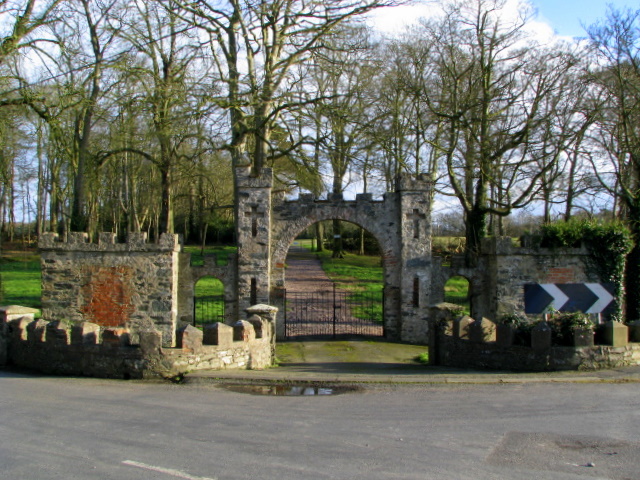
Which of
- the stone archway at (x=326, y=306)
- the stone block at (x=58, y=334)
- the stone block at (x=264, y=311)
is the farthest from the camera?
the stone archway at (x=326, y=306)

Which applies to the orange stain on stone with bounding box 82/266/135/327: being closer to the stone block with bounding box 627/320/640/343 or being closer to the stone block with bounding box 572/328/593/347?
the stone block with bounding box 572/328/593/347

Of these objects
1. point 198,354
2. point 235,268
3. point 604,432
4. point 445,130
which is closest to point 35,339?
point 198,354

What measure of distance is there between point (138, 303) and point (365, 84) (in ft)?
36.2

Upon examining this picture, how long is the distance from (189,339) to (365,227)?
837cm

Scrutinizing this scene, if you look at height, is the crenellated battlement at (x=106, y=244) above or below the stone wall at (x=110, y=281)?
above

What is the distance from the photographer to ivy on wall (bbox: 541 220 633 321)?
1725cm

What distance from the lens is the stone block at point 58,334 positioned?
11383 millimetres

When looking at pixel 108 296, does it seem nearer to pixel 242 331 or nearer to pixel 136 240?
pixel 136 240

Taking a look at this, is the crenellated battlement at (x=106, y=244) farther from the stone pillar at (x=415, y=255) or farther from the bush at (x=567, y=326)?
the bush at (x=567, y=326)

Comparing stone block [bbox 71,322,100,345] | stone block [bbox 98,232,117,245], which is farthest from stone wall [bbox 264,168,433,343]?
stone block [bbox 71,322,100,345]

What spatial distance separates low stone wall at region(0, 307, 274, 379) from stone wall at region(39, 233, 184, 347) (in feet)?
12.0

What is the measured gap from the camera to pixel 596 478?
5.56 meters

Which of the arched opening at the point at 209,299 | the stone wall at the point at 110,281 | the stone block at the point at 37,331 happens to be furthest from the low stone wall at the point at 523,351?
the arched opening at the point at 209,299

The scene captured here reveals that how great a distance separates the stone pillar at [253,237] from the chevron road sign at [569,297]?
24.6 feet
